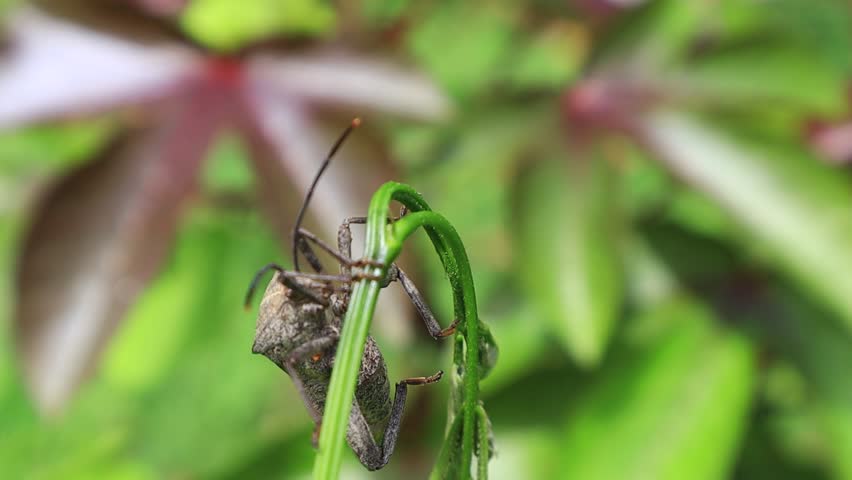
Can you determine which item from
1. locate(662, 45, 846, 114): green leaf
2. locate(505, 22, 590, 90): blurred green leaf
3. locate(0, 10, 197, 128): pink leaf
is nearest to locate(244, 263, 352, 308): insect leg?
locate(0, 10, 197, 128): pink leaf

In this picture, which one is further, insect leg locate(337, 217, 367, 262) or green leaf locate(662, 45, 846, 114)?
green leaf locate(662, 45, 846, 114)

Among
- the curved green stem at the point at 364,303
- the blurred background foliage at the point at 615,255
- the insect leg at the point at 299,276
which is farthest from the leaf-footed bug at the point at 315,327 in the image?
the blurred background foliage at the point at 615,255

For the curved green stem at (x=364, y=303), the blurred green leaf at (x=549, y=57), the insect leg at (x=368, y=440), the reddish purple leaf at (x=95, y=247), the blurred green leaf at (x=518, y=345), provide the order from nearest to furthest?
the curved green stem at (x=364, y=303) < the insect leg at (x=368, y=440) < the reddish purple leaf at (x=95, y=247) < the blurred green leaf at (x=518, y=345) < the blurred green leaf at (x=549, y=57)

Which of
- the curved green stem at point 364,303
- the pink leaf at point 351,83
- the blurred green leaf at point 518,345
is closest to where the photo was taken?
the curved green stem at point 364,303

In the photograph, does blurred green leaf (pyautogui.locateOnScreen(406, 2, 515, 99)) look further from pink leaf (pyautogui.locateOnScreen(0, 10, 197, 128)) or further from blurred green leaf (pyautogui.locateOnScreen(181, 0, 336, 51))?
pink leaf (pyautogui.locateOnScreen(0, 10, 197, 128))

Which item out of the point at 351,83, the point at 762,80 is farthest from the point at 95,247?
the point at 762,80

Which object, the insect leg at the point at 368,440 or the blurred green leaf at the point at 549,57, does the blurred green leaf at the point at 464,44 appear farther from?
the insect leg at the point at 368,440

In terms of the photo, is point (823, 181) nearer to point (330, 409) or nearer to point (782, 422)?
point (782, 422)
